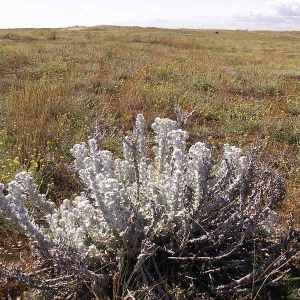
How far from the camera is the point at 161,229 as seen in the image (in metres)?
2.82

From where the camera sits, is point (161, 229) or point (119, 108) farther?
point (119, 108)

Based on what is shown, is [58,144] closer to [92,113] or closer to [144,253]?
[92,113]

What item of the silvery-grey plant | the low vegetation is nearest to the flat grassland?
the low vegetation

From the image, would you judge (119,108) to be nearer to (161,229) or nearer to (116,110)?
Result: (116,110)

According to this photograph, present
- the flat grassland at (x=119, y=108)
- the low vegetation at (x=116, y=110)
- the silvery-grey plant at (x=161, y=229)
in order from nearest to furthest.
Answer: the silvery-grey plant at (x=161, y=229) < the low vegetation at (x=116, y=110) < the flat grassland at (x=119, y=108)

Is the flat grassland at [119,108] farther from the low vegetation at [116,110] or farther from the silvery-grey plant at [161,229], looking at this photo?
the silvery-grey plant at [161,229]

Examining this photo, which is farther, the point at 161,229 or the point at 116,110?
the point at 116,110

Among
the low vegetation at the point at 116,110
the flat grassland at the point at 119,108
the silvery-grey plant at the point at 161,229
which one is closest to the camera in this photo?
the silvery-grey plant at the point at 161,229

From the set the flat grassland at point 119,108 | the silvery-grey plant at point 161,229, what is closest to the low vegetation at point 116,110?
the flat grassland at point 119,108

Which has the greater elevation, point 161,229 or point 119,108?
point 161,229

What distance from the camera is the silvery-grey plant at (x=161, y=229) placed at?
2.61m

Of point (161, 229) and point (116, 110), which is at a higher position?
point (161, 229)

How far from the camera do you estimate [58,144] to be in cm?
534

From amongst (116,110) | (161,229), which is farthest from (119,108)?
(161,229)
